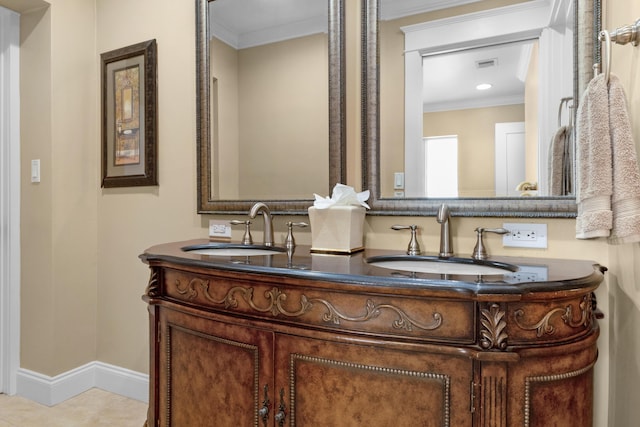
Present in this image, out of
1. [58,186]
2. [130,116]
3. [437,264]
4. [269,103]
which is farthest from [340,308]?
[58,186]

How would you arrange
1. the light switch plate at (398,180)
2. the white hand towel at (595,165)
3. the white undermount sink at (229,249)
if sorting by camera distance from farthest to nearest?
the white undermount sink at (229,249) → the light switch plate at (398,180) → the white hand towel at (595,165)

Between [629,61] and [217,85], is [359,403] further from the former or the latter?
[217,85]

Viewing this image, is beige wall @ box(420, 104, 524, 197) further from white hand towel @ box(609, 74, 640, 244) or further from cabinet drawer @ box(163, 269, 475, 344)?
cabinet drawer @ box(163, 269, 475, 344)

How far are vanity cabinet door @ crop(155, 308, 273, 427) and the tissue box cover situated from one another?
412mm

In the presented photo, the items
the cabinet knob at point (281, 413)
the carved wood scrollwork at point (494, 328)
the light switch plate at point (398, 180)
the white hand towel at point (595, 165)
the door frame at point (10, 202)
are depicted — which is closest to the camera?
the carved wood scrollwork at point (494, 328)

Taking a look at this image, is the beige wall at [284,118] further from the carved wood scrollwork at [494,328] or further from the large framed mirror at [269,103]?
the carved wood scrollwork at [494,328]

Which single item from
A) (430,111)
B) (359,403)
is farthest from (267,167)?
(359,403)

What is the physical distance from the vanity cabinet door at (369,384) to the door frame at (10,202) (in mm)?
1960

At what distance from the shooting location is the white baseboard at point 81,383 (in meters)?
2.11

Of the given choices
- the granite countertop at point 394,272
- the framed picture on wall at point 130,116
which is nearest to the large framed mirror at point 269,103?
the framed picture on wall at point 130,116

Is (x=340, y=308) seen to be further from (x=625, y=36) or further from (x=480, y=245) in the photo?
(x=625, y=36)

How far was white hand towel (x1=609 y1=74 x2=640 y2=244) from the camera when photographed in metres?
0.93

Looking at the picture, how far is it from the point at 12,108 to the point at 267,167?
1.57 meters

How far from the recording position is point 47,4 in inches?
81.6
